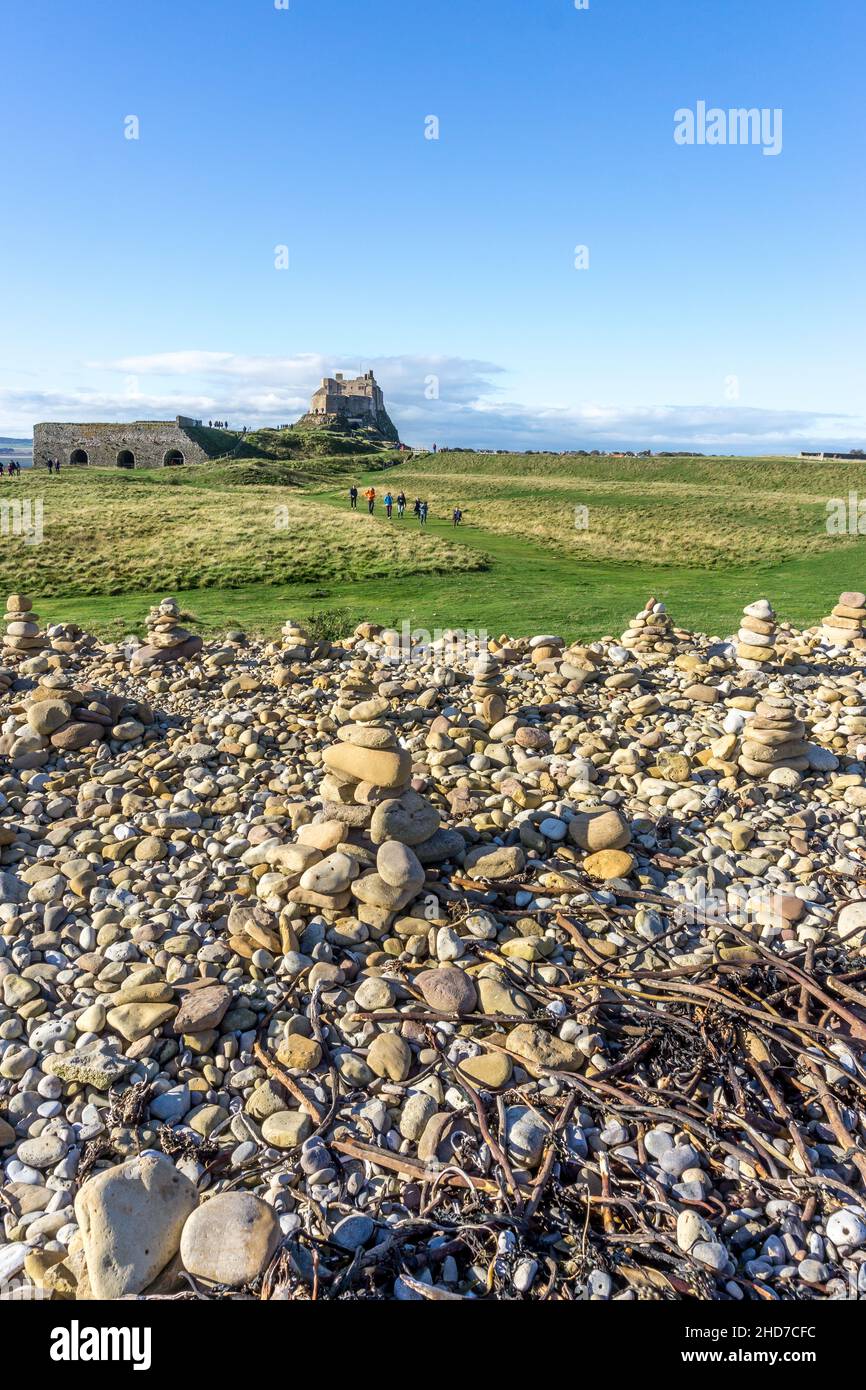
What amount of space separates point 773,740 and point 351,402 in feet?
402

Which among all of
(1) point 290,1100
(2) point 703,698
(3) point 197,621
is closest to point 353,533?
(3) point 197,621

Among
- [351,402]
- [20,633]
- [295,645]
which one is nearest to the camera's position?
[20,633]

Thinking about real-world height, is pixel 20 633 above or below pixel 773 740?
above

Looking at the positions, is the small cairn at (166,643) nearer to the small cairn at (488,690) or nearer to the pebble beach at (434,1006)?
Result: the pebble beach at (434,1006)

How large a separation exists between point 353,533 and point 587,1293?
87.7 ft

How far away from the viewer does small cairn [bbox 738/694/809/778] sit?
7074mm

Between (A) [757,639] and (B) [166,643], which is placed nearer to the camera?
(A) [757,639]

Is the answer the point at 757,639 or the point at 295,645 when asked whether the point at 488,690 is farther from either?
the point at 757,639

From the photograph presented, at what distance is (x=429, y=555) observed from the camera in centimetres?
2427

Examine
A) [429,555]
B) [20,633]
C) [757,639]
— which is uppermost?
[429,555]

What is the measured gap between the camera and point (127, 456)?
227 feet

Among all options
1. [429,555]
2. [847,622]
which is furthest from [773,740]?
[429,555]

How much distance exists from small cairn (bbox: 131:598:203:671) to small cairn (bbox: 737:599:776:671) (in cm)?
789

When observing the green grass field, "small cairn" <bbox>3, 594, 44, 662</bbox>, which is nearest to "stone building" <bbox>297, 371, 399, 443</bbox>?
the green grass field
